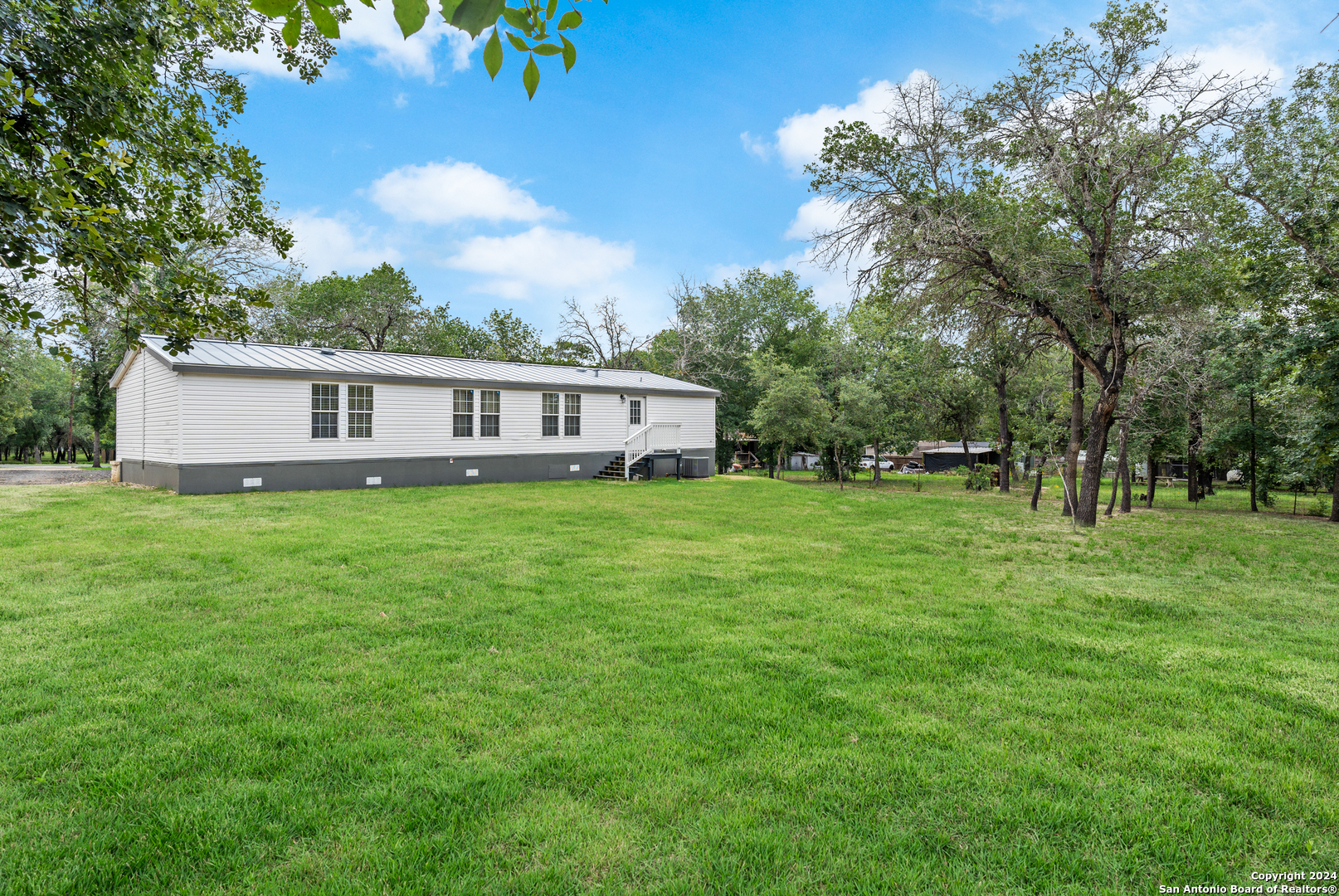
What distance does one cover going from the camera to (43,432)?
36.7m

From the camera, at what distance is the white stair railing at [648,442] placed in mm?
21166

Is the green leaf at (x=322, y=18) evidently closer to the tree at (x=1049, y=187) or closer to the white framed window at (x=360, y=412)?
the tree at (x=1049, y=187)

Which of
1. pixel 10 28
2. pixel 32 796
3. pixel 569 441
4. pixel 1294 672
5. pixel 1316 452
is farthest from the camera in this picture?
pixel 569 441

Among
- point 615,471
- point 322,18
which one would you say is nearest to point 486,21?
point 322,18

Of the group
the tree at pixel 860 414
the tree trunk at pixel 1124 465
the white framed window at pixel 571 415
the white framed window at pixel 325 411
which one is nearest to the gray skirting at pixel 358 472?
the white framed window at pixel 325 411

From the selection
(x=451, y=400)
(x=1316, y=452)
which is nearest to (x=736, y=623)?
(x=451, y=400)

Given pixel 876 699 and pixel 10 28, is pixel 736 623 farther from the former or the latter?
pixel 10 28

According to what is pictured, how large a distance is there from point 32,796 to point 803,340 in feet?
110

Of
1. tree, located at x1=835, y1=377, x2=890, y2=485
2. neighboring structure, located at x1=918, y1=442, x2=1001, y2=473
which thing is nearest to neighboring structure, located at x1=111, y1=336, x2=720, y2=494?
tree, located at x1=835, y1=377, x2=890, y2=485

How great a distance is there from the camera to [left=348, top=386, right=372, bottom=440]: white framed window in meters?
15.9

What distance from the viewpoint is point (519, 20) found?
1749 mm

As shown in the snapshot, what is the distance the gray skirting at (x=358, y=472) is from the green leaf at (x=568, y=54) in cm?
1587

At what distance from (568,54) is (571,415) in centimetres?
1899

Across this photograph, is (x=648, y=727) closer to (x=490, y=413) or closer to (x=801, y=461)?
(x=490, y=413)
